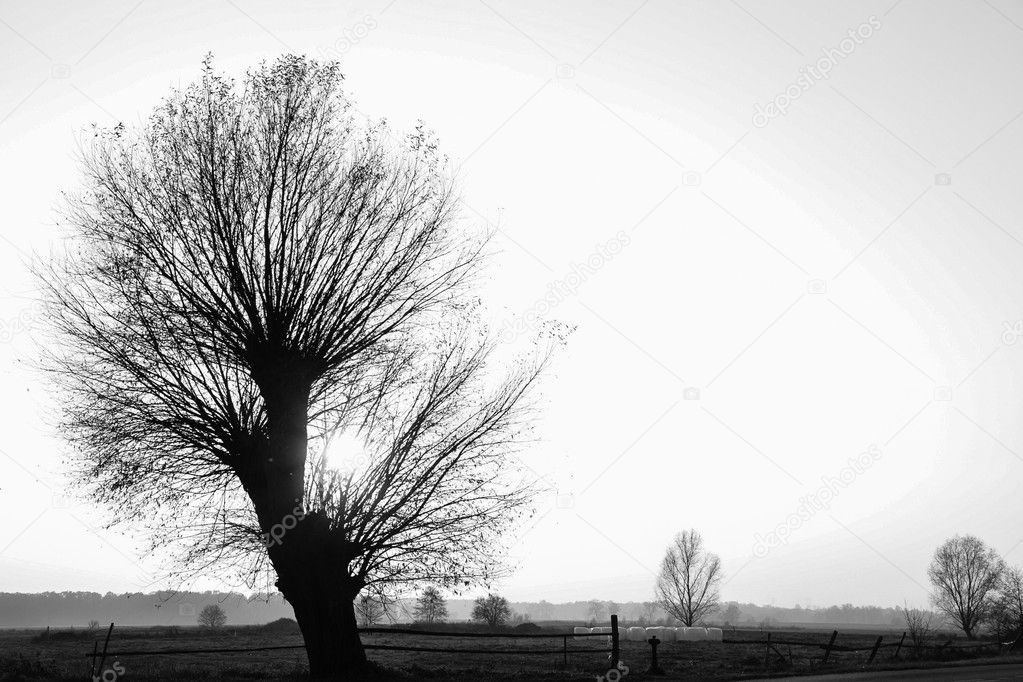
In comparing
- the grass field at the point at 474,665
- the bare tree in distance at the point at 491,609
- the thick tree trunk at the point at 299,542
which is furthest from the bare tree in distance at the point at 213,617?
the thick tree trunk at the point at 299,542

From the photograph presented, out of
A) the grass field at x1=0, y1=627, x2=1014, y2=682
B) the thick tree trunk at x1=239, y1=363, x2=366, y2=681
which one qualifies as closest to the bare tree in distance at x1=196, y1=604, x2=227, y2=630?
the grass field at x1=0, y1=627, x2=1014, y2=682

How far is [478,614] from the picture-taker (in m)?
87.6

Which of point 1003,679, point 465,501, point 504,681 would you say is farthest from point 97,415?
point 1003,679

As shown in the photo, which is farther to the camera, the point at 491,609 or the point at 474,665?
the point at 491,609

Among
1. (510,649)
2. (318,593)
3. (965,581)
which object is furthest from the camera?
(965,581)

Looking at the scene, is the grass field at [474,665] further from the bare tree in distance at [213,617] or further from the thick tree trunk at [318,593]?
the bare tree in distance at [213,617]

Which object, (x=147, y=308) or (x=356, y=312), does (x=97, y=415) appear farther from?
(x=356, y=312)

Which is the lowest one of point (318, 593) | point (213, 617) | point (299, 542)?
point (213, 617)

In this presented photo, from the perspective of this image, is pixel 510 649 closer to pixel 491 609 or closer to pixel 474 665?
pixel 474 665

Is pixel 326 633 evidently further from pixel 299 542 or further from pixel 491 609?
pixel 491 609

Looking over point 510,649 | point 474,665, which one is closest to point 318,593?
point 510,649

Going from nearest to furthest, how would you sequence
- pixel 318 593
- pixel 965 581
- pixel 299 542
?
pixel 299 542
pixel 318 593
pixel 965 581

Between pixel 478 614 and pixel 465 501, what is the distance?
78.9 meters

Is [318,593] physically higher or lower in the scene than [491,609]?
higher
